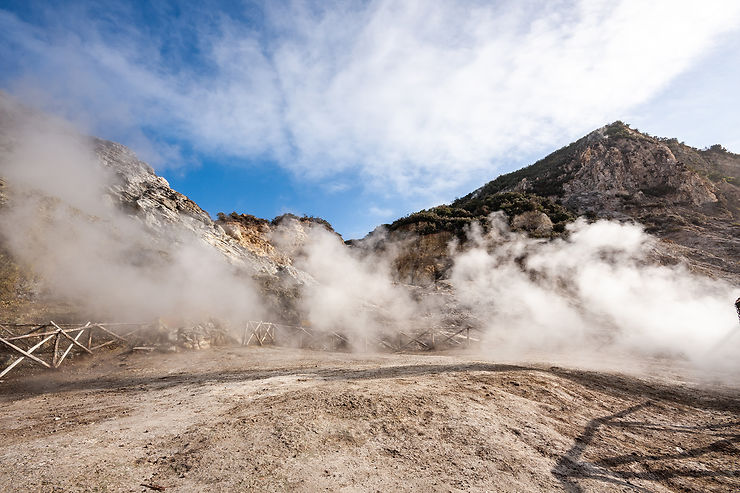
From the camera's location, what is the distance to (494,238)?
22.1 meters

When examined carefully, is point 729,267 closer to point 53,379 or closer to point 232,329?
point 232,329

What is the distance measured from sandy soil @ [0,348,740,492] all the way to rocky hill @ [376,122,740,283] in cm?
1513

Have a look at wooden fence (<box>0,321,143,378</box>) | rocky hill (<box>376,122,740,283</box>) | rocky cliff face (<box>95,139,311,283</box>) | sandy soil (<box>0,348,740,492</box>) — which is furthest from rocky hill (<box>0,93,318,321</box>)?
rocky hill (<box>376,122,740,283</box>)

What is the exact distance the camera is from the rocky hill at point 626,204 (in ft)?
65.3

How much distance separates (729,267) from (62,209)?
30.6 meters

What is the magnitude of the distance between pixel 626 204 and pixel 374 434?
3021 centimetres

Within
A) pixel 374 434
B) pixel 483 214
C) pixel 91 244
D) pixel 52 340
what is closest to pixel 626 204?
pixel 483 214

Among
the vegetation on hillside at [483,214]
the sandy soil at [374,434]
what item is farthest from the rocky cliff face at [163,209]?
the vegetation on hillside at [483,214]

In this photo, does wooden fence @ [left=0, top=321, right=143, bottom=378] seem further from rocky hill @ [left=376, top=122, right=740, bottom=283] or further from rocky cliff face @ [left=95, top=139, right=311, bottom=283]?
rocky hill @ [left=376, top=122, right=740, bottom=283]

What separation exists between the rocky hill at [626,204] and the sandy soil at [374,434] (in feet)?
49.6

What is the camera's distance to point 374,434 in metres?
3.91

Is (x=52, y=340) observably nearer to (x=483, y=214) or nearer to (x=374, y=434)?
(x=374, y=434)

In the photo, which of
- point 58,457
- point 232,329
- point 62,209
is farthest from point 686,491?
point 62,209

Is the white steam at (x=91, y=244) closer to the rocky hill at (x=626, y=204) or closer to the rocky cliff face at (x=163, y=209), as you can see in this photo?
the rocky cliff face at (x=163, y=209)
